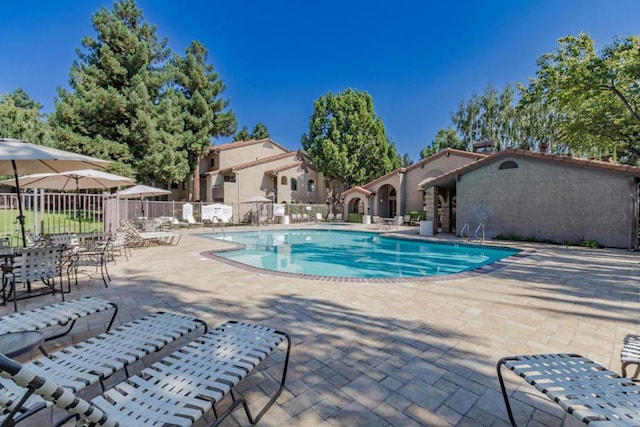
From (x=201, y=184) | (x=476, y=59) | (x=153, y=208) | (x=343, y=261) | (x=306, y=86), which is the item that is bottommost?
(x=343, y=261)

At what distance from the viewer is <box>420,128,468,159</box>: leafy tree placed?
33269mm

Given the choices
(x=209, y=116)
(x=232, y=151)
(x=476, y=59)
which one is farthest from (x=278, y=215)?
(x=476, y=59)

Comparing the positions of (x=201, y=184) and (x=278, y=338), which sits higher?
(x=201, y=184)

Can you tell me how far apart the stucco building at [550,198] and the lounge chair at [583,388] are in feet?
43.8

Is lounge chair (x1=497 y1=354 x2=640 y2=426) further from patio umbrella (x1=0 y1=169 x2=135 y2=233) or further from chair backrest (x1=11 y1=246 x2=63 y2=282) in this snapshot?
patio umbrella (x1=0 y1=169 x2=135 y2=233)

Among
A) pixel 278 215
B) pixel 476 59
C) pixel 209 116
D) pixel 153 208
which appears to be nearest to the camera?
pixel 153 208

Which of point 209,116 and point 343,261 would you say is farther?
point 209,116

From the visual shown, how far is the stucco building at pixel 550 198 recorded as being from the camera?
11281 mm

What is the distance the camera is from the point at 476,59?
22.6 m

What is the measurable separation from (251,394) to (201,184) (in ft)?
100

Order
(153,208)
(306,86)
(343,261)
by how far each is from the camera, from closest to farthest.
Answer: (343,261)
(153,208)
(306,86)

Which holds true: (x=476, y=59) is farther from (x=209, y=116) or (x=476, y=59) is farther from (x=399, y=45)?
(x=209, y=116)

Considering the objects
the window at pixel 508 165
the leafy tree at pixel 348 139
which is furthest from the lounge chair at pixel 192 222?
the window at pixel 508 165

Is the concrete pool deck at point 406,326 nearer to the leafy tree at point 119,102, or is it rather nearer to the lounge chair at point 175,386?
the lounge chair at point 175,386
